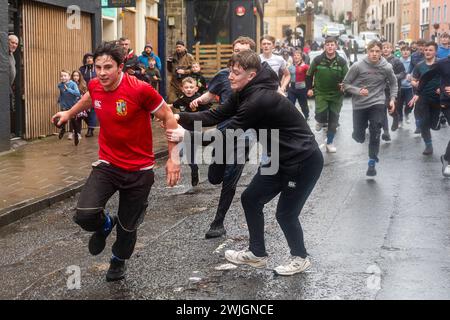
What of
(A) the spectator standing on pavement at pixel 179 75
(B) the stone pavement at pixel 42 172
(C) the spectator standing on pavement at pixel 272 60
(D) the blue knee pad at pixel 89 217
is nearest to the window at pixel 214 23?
(B) the stone pavement at pixel 42 172

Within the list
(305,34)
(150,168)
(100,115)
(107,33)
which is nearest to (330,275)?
(150,168)

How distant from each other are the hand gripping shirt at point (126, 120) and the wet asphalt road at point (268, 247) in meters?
0.93

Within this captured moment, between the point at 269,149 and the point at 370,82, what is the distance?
18.8 feet

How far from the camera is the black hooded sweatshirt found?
5.95 meters

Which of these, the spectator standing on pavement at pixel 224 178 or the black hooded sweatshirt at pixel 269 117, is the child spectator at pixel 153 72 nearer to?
the spectator standing on pavement at pixel 224 178

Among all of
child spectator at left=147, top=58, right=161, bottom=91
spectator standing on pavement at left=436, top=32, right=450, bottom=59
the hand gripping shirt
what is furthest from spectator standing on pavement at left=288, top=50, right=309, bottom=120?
the hand gripping shirt

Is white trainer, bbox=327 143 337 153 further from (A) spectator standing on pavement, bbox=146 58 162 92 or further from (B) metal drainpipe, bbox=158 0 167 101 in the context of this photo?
(B) metal drainpipe, bbox=158 0 167 101

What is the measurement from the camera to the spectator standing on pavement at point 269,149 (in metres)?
6.00

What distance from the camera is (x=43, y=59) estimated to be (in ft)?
54.3

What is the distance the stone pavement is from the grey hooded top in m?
4.02

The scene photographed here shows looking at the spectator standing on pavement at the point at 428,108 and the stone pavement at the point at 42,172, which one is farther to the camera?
the spectator standing on pavement at the point at 428,108

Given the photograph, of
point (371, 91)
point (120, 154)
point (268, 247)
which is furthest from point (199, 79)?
point (120, 154)

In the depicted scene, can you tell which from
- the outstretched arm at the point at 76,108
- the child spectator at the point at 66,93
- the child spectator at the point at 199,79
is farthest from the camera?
the child spectator at the point at 66,93

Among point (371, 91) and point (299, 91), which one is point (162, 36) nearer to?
point (299, 91)
